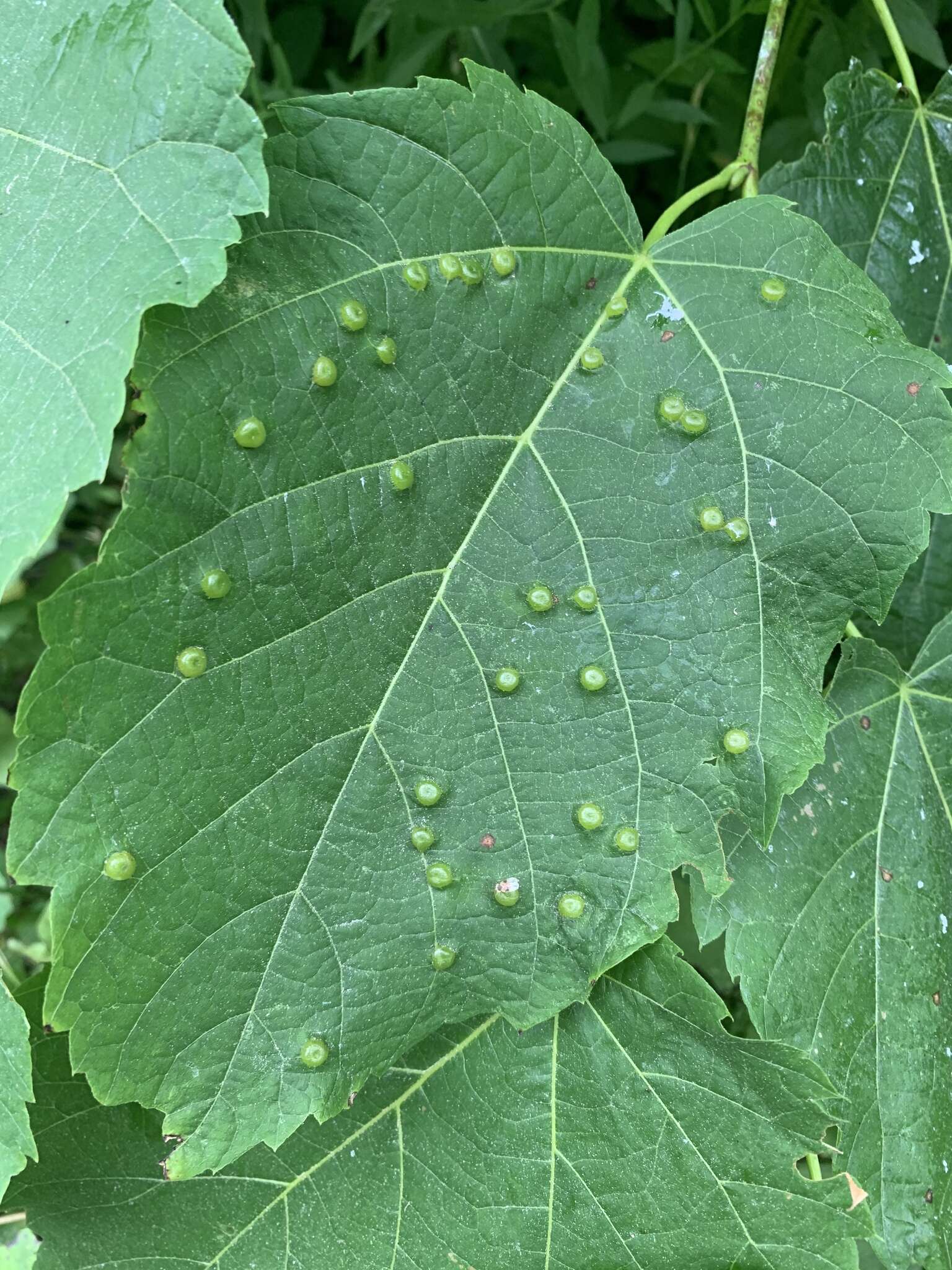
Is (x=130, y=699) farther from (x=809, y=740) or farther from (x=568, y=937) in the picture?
(x=809, y=740)

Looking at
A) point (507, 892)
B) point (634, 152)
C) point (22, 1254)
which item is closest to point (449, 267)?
point (507, 892)

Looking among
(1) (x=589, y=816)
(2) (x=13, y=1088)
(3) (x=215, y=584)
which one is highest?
(3) (x=215, y=584)

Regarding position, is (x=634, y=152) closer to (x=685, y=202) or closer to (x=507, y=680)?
(x=685, y=202)

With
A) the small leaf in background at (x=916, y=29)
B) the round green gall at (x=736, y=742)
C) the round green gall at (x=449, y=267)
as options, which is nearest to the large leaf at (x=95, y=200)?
the round green gall at (x=449, y=267)

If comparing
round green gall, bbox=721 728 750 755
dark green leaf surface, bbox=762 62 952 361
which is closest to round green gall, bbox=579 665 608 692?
round green gall, bbox=721 728 750 755

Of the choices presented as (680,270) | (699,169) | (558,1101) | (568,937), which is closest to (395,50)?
(699,169)

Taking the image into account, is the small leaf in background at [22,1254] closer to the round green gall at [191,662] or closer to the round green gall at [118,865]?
the round green gall at [118,865]
